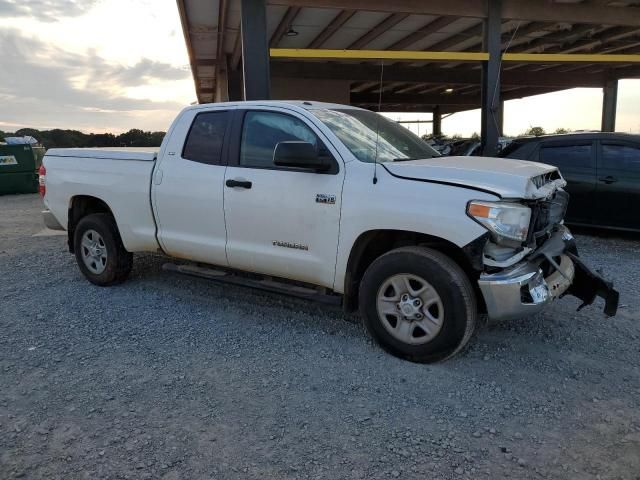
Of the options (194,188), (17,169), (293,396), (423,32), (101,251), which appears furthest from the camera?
(17,169)

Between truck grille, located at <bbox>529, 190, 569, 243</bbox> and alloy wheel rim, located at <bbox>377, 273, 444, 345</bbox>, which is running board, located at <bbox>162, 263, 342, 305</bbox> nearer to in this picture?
alloy wheel rim, located at <bbox>377, 273, 444, 345</bbox>

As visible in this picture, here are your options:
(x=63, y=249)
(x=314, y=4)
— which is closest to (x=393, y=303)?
(x=63, y=249)

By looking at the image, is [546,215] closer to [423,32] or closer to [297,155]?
[297,155]

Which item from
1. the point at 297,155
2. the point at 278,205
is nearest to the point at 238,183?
the point at 278,205

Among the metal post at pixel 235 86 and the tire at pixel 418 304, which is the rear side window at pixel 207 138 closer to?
the tire at pixel 418 304

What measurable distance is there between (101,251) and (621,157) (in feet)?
22.7

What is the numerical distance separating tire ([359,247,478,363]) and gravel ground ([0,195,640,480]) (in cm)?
17

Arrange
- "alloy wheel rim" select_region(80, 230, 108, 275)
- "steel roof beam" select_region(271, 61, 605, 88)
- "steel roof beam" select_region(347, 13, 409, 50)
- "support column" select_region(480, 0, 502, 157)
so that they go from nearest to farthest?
"alloy wheel rim" select_region(80, 230, 108, 275)
"support column" select_region(480, 0, 502, 157)
"steel roof beam" select_region(347, 13, 409, 50)
"steel roof beam" select_region(271, 61, 605, 88)

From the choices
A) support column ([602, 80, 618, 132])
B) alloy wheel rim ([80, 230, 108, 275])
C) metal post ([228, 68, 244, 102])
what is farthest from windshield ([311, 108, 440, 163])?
support column ([602, 80, 618, 132])

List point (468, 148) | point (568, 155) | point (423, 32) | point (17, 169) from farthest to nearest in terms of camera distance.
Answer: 1. point (17, 169)
2. point (468, 148)
3. point (423, 32)
4. point (568, 155)

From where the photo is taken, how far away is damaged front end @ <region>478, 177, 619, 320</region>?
132 inches

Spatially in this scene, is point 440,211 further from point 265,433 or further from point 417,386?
point 265,433

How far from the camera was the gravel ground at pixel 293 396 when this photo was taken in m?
2.64

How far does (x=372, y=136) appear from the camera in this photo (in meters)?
4.36
